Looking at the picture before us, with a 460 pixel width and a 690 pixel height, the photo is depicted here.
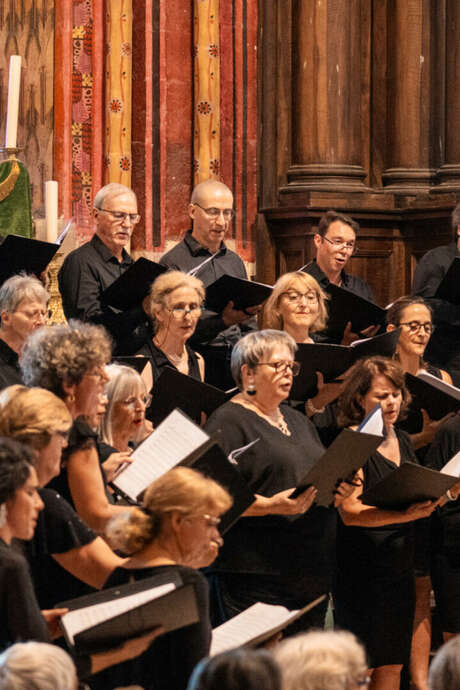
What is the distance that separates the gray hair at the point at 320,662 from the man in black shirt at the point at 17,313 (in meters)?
2.14

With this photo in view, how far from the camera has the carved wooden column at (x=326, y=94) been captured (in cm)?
696

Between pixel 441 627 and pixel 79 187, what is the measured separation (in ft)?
9.46

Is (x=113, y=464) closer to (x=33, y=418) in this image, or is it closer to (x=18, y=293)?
(x=33, y=418)

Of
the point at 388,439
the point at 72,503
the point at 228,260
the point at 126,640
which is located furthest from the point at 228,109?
the point at 126,640

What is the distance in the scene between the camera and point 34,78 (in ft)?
21.3

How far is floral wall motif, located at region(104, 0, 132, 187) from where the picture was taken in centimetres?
665

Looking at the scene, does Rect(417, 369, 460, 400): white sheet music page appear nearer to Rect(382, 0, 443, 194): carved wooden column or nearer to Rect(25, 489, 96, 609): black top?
Rect(25, 489, 96, 609): black top

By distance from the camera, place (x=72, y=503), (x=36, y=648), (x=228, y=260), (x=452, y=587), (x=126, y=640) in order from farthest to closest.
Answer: (x=228, y=260) → (x=452, y=587) → (x=72, y=503) → (x=126, y=640) → (x=36, y=648)

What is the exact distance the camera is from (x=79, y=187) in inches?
259

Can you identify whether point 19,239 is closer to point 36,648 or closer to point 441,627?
point 441,627

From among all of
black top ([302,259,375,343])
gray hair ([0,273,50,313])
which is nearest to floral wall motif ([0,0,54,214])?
black top ([302,259,375,343])

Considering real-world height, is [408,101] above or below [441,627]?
above

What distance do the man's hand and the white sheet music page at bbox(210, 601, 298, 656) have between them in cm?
192

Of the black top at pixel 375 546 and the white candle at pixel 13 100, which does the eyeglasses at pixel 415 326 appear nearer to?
the black top at pixel 375 546
